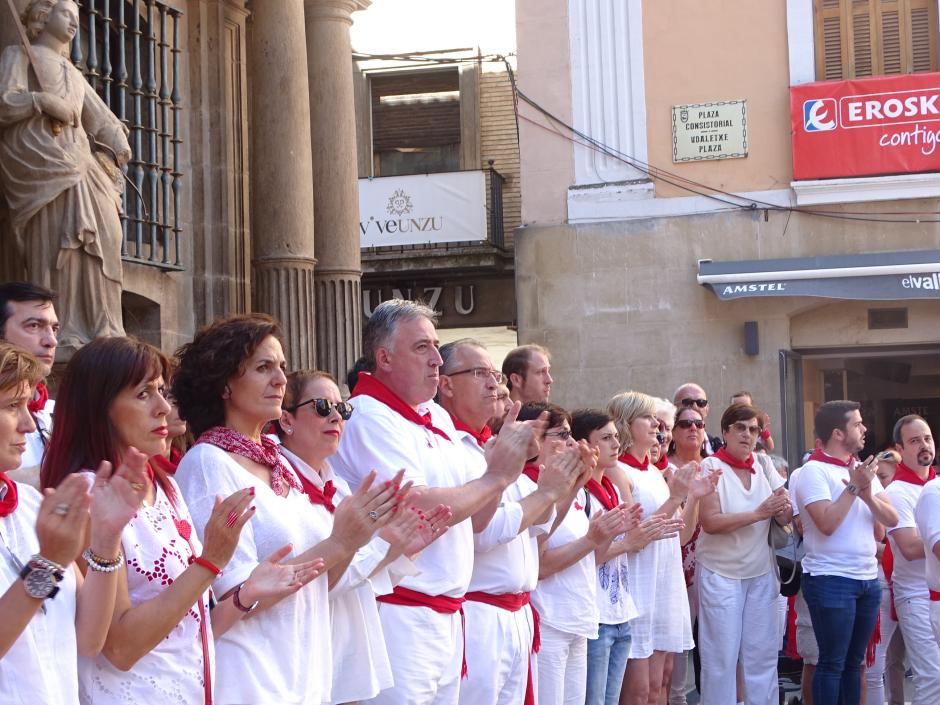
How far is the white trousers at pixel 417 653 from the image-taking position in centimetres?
505

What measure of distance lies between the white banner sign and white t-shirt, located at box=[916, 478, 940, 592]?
14.9m

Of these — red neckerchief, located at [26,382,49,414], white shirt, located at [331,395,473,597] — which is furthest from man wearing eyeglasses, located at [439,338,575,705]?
red neckerchief, located at [26,382,49,414]

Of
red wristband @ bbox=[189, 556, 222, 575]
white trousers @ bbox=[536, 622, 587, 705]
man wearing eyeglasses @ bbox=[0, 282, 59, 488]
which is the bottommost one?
white trousers @ bbox=[536, 622, 587, 705]

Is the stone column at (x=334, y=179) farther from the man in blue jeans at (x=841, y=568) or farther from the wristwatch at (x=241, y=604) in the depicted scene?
the wristwatch at (x=241, y=604)

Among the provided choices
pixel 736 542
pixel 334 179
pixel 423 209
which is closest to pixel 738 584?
pixel 736 542

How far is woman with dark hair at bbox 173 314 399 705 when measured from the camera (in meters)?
4.13

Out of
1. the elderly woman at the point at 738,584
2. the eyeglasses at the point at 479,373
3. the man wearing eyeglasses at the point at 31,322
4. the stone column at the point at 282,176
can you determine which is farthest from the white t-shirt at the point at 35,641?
the stone column at the point at 282,176

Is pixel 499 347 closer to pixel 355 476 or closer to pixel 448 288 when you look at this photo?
pixel 448 288

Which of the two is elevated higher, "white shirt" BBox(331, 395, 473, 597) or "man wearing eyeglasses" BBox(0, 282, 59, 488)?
"man wearing eyeglasses" BBox(0, 282, 59, 488)

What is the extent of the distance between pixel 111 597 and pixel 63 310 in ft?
17.2

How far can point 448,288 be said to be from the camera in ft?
76.1

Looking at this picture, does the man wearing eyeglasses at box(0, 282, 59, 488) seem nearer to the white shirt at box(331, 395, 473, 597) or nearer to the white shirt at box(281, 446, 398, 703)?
the white shirt at box(281, 446, 398, 703)

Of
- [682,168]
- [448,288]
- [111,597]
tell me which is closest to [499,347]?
[448,288]

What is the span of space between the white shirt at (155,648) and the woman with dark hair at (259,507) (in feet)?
0.82
